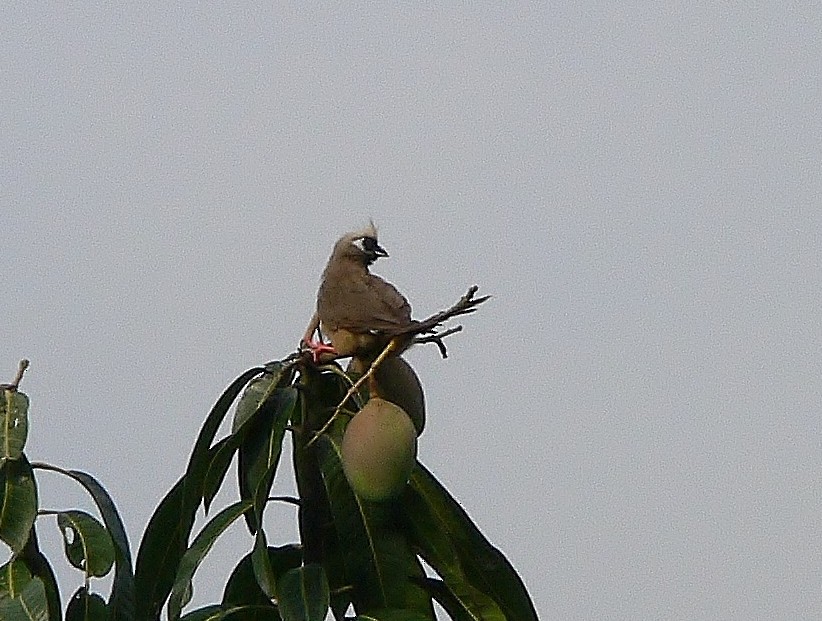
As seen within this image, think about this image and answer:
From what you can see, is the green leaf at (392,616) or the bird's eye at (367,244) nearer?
the green leaf at (392,616)

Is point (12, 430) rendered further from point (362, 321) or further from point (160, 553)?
point (362, 321)

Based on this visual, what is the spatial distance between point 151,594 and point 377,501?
57 cm

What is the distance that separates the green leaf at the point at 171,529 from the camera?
2.92 m

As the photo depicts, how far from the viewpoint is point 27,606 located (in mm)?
2645

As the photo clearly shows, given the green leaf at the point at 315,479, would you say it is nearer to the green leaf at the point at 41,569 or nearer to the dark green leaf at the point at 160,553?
the dark green leaf at the point at 160,553

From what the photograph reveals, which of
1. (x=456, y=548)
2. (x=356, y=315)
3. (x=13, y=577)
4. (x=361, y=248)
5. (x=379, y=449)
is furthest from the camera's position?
(x=361, y=248)

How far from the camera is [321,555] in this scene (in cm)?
285

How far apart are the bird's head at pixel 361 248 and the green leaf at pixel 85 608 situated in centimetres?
117

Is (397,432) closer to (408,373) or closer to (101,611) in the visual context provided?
(408,373)

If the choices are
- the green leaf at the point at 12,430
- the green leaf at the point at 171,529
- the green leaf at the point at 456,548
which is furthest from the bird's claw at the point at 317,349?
the green leaf at the point at 12,430

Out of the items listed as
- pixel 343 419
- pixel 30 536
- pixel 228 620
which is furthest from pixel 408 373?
pixel 30 536

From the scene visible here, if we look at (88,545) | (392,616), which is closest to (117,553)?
(88,545)

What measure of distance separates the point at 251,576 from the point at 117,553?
0.27 meters

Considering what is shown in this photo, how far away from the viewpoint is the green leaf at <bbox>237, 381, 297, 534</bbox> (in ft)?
9.04
